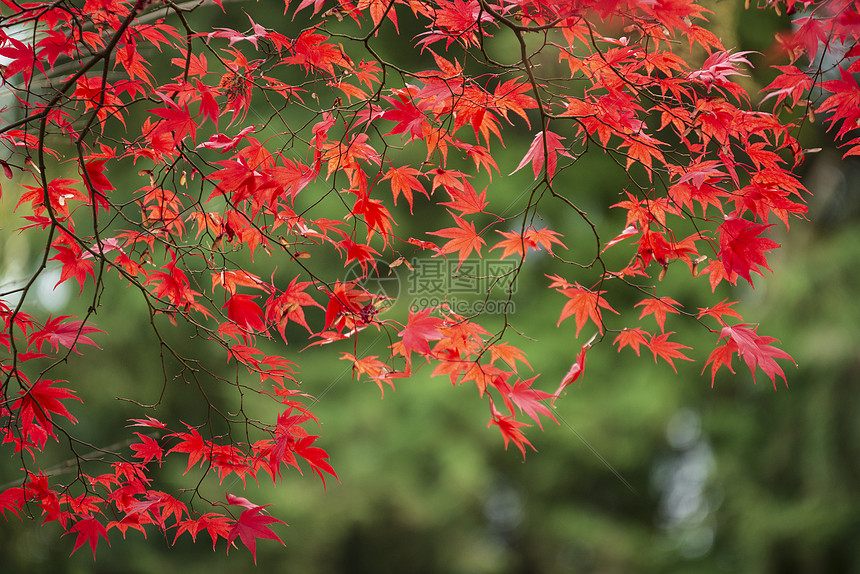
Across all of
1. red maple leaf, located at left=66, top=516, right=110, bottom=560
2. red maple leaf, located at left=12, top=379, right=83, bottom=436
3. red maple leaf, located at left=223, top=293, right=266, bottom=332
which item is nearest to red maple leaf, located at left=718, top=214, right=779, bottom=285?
red maple leaf, located at left=223, top=293, right=266, bottom=332

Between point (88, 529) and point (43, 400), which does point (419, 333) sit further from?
point (88, 529)

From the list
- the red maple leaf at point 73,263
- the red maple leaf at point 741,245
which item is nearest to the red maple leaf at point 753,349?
the red maple leaf at point 741,245

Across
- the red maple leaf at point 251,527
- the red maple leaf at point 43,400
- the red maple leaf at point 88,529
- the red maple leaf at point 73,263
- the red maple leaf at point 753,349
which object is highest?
the red maple leaf at point 73,263

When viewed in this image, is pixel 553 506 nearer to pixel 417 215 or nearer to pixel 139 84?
pixel 417 215

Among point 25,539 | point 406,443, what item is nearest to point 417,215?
point 406,443

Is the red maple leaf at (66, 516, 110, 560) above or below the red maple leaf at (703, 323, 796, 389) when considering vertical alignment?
below

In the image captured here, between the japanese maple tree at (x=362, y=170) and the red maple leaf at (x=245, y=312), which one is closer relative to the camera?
the japanese maple tree at (x=362, y=170)

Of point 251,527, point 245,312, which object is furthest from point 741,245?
point 251,527

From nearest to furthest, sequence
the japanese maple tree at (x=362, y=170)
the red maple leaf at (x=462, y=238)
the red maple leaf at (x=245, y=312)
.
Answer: the japanese maple tree at (x=362, y=170) → the red maple leaf at (x=245, y=312) → the red maple leaf at (x=462, y=238)

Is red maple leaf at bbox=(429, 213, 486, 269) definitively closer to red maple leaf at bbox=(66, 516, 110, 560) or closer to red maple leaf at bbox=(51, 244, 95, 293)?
red maple leaf at bbox=(51, 244, 95, 293)

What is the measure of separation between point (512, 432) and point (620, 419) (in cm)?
219

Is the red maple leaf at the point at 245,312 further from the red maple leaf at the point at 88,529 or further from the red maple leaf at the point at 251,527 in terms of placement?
the red maple leaf at the point at 88,529

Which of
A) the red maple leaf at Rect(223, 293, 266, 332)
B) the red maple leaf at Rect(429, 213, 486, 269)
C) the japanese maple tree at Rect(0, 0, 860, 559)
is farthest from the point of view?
the red maple leaf at Rect(429, 213, 486, 269)

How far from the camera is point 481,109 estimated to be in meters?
1.26
